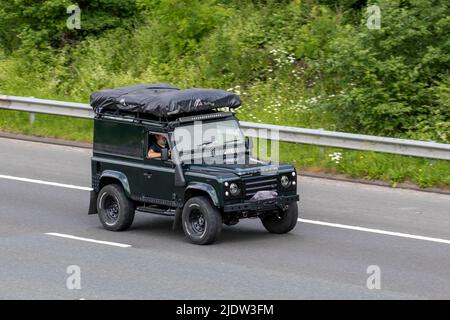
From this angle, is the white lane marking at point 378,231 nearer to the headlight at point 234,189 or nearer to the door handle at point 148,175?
the headlight at point 234,189

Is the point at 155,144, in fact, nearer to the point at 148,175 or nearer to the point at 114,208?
the point at 148,175

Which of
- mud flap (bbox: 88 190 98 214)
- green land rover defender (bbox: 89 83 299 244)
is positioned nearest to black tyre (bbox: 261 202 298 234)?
green land rover defender (bbox: 89 83 299 244)

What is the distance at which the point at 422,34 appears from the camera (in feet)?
67.2

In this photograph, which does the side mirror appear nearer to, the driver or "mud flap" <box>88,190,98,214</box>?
the driver

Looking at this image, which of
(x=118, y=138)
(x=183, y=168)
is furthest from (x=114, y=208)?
(x=183, y=168)

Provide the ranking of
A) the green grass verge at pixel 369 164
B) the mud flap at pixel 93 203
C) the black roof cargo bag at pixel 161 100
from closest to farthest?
the black roof cargo bag at pixel 161 100
the mud flap at pixel 93 203
the green grass verge at pixel 369 164

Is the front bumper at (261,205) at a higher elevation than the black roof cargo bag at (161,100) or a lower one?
lower

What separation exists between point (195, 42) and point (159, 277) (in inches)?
493

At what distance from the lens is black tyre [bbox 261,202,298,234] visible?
1538 centimetres

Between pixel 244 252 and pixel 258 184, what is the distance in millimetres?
981

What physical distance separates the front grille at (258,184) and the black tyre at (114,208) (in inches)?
74.5

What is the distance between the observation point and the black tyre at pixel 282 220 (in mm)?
15383

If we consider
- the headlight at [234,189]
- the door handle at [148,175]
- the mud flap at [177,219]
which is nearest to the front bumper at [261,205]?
the headlight at [234,189]
